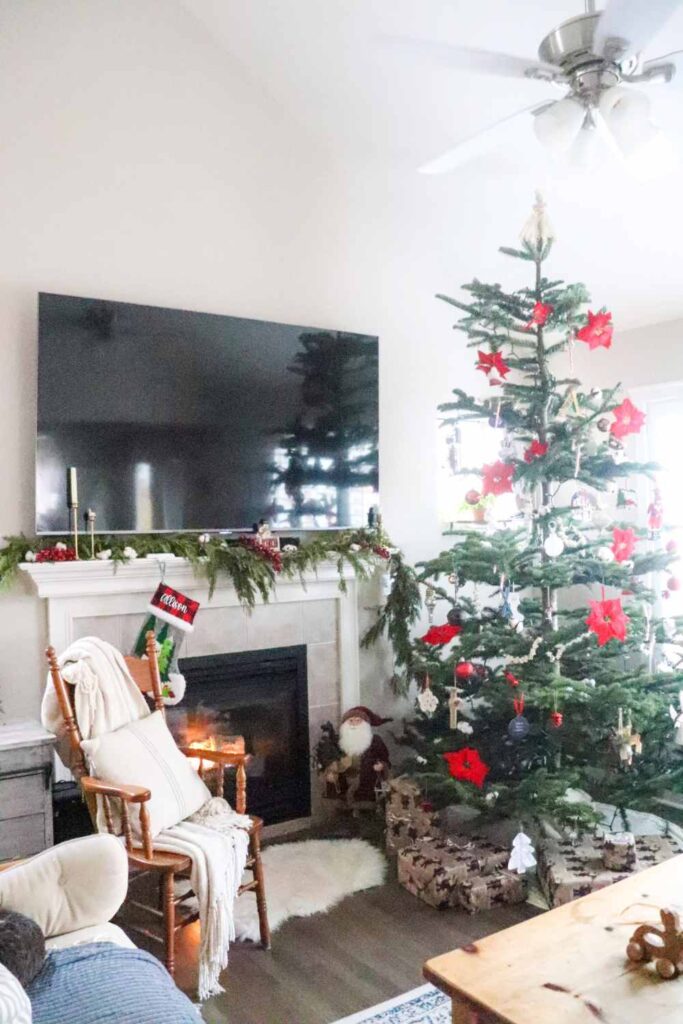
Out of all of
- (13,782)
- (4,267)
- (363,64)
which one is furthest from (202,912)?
(363,64)

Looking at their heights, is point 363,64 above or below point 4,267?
above

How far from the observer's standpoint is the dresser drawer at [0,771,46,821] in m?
2.62

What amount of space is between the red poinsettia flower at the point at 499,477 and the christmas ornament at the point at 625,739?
929 millimetres

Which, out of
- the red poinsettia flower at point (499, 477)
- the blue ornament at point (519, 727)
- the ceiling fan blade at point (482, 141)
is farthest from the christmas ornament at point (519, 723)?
the ceiling fan blade at point (482, 141)

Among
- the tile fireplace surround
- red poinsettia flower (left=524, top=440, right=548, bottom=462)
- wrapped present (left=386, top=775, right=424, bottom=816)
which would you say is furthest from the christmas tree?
the tile fireplace surround

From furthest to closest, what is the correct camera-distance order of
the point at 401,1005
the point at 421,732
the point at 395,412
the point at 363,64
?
the point at 395,412 < the point at 421,732 < the point at 363,64 < the point at 401,1005

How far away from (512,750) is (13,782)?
6.05ft

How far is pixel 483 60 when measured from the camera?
2.16 meters

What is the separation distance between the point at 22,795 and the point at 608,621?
2054 mm

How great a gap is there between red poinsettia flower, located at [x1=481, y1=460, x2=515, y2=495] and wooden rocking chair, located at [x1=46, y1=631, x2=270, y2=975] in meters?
1.37

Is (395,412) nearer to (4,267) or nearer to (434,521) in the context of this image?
(434,521)

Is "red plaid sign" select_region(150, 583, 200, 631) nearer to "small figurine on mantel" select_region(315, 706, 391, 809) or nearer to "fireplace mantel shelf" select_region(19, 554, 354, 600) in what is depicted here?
"fireplace mantel shelf" select_region(19, 554, 354, 600)

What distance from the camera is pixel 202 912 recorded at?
2.44 metres

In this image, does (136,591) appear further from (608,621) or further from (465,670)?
(608,621)
